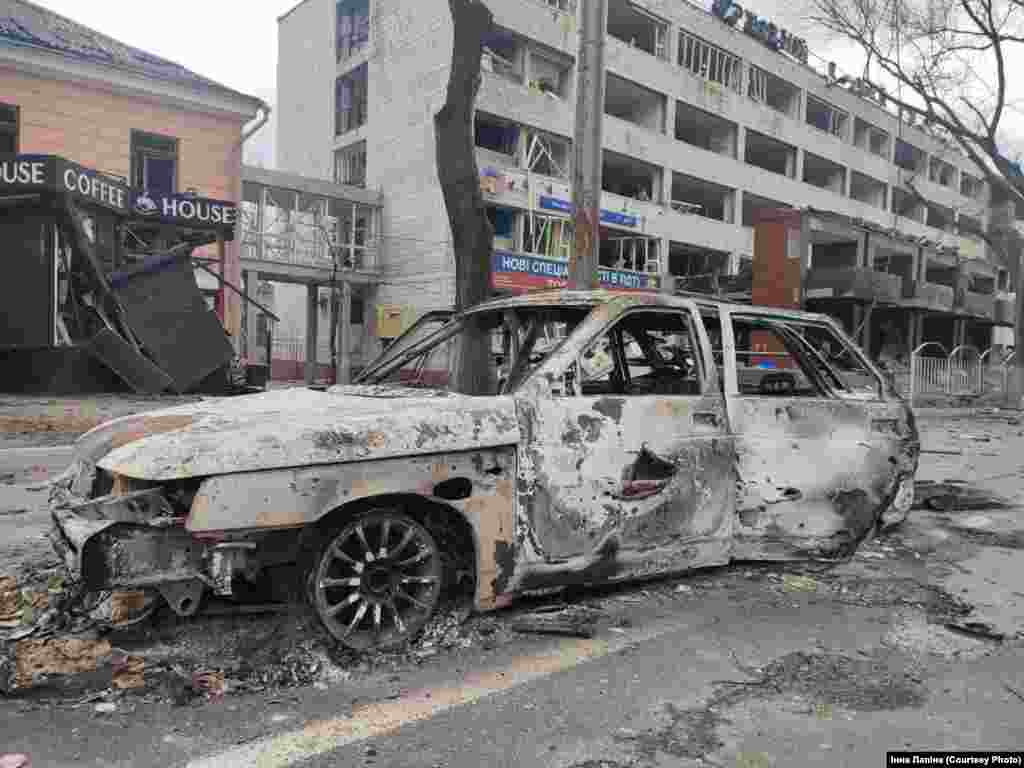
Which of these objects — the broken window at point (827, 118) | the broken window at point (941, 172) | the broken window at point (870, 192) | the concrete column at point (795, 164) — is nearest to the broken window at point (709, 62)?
the concrete column at point (795, 164)

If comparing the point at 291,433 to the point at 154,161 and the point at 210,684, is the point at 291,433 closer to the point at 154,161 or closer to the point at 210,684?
the point at 210,684

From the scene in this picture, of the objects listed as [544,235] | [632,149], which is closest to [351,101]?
A: [544,235]

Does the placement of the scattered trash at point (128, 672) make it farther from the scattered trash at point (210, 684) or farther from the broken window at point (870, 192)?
the broken window at point (870, 192)

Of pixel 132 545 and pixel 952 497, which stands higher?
pixel 132 545

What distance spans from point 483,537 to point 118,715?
4.59ft

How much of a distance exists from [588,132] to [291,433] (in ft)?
17.9

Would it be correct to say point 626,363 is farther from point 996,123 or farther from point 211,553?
point 996,123

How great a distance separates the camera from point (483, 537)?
3.20 metres

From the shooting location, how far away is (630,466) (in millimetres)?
3547

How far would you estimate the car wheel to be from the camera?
3.00 meters

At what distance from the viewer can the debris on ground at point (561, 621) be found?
3346mm

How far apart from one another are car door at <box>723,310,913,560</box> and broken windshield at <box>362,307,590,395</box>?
94 cm

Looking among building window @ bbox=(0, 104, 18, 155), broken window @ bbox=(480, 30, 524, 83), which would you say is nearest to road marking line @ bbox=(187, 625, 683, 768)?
building window @ bbox=(0, 104, 18, 155)

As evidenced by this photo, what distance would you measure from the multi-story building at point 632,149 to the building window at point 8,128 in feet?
36.6
